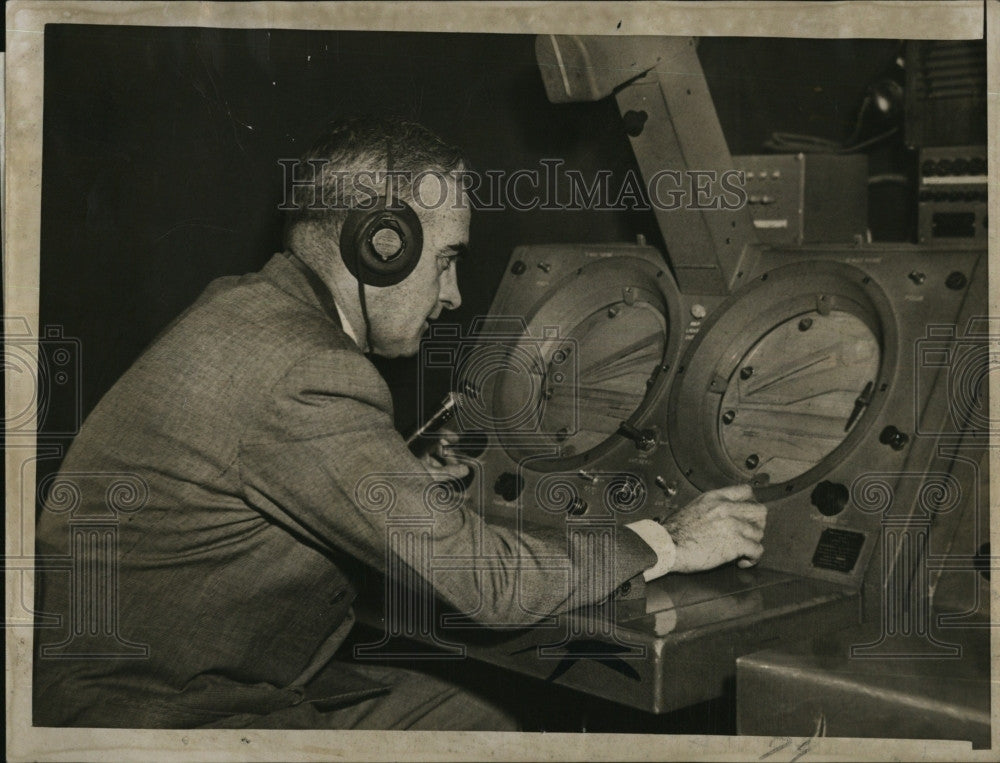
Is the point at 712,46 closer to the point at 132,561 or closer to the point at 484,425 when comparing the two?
the point at 484,425

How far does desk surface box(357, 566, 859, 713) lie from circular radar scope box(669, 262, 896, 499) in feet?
0.86

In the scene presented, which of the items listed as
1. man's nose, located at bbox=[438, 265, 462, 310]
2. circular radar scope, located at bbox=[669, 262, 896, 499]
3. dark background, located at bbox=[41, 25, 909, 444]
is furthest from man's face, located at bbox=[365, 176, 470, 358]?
circular radar scope, located at bbox=[669, 262, 896, 499]

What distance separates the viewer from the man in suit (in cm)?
184

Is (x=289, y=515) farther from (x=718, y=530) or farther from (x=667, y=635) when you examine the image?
(x=718, y=530)

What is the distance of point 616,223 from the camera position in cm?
279

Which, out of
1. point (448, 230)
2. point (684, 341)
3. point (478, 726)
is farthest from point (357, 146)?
point (478, 726)

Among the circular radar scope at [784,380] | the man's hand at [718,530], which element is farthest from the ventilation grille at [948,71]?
the man's hand at [718,530]

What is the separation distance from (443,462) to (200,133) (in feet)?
2.98

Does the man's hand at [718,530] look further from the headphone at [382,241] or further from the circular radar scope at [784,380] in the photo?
the headphone at [382,241]

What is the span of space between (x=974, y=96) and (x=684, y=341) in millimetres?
804

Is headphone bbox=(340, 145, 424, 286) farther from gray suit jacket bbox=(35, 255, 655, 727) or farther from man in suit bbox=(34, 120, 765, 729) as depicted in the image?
gray suit jacket bbox=(35, 255, 655, 727)

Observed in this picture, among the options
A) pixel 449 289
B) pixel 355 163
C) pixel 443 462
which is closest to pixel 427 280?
pixel 449 289

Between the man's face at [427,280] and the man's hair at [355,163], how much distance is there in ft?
0.14

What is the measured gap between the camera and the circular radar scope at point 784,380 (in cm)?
217
